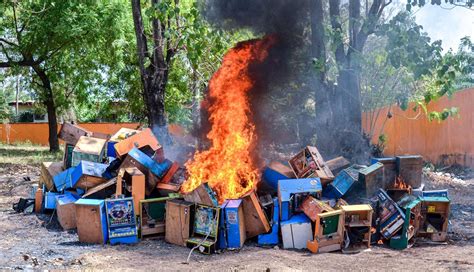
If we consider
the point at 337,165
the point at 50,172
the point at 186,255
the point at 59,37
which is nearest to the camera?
the point at 186,255

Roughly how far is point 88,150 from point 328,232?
457 cm

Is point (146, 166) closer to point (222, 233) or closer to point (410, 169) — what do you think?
point (222, 233)

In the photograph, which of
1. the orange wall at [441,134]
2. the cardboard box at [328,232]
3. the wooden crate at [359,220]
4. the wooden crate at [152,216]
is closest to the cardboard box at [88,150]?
the wooden crate at [152,216]

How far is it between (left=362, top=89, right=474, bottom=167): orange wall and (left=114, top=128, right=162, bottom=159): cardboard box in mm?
7288

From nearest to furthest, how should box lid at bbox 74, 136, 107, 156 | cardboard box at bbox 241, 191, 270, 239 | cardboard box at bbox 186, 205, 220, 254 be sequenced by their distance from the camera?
cardboard box at bbox 186, 205, 220, 254, cardboard box at bbox 241, 191, 270, 239, box lid at bbox 74, 136, 107, 156

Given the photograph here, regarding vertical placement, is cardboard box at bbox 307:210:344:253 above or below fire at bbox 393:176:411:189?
below

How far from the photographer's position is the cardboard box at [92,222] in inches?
273

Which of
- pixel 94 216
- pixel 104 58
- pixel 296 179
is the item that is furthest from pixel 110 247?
pixel 104 58

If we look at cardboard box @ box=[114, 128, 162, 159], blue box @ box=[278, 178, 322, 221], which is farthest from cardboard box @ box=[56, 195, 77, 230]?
blue box @ box=[278, 178, 322, 221]

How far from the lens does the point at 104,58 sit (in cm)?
2036

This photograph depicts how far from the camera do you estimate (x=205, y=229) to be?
678 centimetres

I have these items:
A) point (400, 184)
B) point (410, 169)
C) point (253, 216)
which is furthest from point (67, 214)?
point (410, 169)

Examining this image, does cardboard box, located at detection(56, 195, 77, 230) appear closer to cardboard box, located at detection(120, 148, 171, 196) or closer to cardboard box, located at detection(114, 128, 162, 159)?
cardboard box, located at detection(120, 148, 171, 196)

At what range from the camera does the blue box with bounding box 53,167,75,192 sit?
8469mm
